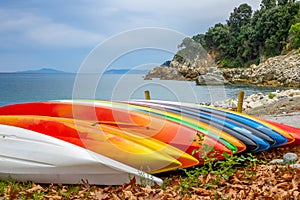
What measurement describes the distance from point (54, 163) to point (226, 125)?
6.68ft

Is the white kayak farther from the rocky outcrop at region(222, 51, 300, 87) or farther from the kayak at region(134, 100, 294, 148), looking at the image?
the rocky outcrop at region(222, 51, 300, 87)

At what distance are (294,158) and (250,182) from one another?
3.15 feet

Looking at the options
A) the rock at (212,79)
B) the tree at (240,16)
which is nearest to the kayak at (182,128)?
the rock at (212,79)

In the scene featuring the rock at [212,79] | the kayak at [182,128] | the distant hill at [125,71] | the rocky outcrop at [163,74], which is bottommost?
the kayak at [182,128]

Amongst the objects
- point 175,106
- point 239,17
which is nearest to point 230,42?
point 239,17

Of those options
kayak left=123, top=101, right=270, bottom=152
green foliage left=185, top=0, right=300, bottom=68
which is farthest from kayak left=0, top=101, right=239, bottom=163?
green foliage left=185, top=0, right=300, bottom=68

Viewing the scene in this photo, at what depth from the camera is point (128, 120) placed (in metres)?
3.91

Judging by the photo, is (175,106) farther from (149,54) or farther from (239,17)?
(239,17)

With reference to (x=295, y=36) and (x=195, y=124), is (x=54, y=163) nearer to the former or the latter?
(x=195, y=124)

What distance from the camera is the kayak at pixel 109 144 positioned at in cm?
335

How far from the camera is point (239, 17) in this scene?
53219mm

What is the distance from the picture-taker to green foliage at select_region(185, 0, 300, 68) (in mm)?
41281

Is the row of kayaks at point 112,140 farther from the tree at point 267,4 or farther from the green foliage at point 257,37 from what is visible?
the tree at point 267,4

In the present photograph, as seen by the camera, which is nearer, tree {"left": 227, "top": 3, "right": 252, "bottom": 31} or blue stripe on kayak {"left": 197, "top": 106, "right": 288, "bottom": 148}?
blue stripe on kayak {"left": 197, "top": 106, "right": 288, "bottom": 148}
